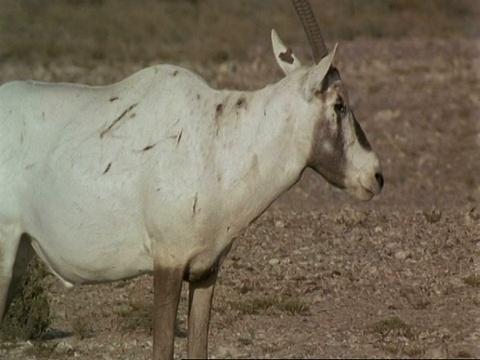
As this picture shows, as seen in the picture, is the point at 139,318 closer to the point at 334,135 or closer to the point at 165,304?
the point at 165,304

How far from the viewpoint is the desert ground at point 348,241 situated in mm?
9703

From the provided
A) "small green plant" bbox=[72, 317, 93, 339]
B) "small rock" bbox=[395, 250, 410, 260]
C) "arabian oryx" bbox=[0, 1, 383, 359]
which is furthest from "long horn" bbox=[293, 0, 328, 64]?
"small rock" bbox=[395, 250, 410, 260]

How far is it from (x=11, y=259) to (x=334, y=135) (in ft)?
6.66

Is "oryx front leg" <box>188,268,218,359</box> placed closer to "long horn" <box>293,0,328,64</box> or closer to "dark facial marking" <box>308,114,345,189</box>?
Answer: "dark facial marking" <box>308,114,345,189</box>

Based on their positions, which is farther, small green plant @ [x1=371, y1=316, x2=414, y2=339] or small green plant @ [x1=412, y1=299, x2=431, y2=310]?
small green plant @ [x1=412, y1=299, x2=431, y2=310]

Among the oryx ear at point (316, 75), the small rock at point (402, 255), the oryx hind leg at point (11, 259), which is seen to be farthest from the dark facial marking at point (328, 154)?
the small rock at point (402, 255)

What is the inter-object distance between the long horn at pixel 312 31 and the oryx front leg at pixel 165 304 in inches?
54.9

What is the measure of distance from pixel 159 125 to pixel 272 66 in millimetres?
19554

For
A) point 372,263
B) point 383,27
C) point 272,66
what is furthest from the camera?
point 383,27

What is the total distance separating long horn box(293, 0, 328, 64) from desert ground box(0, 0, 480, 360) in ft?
7.03

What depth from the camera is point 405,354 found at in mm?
8891

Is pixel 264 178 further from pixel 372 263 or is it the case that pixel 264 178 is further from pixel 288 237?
pixel 288 237

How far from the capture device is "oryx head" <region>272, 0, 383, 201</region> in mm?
7273

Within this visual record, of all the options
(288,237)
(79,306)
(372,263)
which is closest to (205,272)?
(79,306)
